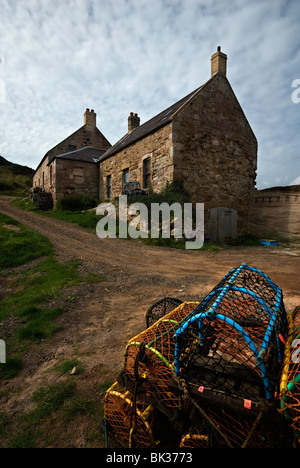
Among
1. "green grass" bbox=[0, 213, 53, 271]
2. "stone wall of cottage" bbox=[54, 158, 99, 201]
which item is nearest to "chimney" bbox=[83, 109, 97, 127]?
"stone wall of cottage" bbox=[54, 158, 99, 201]

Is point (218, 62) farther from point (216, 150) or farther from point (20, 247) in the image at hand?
point (20, 247)

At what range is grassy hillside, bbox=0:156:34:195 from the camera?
126 ft

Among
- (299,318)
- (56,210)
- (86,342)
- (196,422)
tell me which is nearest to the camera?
(196,422)

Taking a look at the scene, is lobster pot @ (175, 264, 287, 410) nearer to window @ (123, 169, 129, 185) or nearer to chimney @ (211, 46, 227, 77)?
window @ (123, 169, 129, 185)

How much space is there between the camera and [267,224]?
50.0ft

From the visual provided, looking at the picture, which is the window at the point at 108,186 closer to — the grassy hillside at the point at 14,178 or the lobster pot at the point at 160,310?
the lobster pot at the point at 160,310

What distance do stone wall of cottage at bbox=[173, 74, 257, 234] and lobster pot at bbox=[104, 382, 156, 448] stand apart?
40.1ft

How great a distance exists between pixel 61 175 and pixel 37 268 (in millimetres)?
14391

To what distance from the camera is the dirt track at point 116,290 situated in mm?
3297

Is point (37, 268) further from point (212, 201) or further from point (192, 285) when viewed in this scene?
point (212, 201)

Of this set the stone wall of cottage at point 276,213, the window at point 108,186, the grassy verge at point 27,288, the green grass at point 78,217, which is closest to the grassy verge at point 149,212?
the green grass at point 78,217
